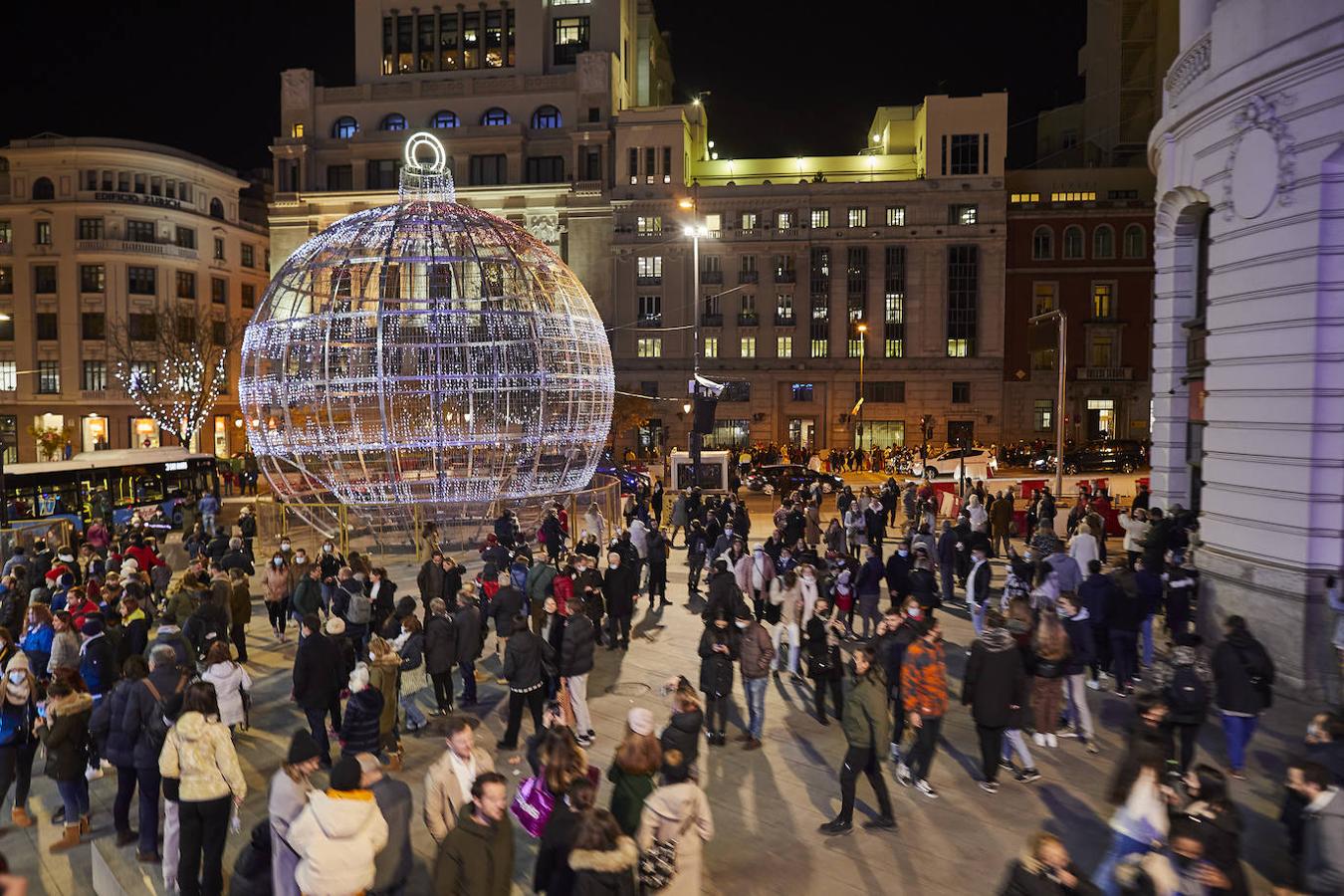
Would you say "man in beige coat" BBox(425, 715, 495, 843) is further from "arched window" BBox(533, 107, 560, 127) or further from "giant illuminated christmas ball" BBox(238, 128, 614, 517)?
"arched window" BBox(533, 107, 560, 127)

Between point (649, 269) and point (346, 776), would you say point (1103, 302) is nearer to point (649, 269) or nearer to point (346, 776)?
point (649, 269)

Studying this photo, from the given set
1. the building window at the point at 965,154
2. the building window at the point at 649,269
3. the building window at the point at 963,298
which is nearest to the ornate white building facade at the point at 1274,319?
the building window at the point at 963,298

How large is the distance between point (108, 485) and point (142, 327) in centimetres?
3093

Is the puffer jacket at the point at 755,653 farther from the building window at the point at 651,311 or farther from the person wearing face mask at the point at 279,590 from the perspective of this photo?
the building window at the point at 651,311

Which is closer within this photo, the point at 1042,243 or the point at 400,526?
the point at 400,526

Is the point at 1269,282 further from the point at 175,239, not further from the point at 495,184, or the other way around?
the point at 175,239

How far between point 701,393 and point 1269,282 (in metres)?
15.7

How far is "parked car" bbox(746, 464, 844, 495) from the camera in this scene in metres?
32.2

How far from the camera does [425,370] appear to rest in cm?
1858

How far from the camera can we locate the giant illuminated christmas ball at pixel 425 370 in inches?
715

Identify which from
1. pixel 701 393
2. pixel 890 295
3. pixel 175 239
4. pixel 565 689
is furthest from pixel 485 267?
pixel 175 239

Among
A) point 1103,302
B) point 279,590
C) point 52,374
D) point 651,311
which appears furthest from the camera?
point 651,311

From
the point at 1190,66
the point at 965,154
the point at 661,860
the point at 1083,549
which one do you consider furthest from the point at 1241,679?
the point at 965,154

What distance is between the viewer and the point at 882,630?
9.63m
